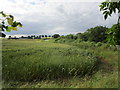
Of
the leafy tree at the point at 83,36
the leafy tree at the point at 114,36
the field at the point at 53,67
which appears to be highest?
the leafy tree at the point at 83,36

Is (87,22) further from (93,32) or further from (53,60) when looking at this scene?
(53,60)

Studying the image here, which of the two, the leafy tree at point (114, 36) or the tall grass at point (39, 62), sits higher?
the leafy tree at point (114, 36)

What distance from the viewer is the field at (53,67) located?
1328 millimetres

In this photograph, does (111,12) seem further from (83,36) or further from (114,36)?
(83,36)

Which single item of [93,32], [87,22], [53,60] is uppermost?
[87,22]

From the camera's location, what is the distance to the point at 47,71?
1.44 m

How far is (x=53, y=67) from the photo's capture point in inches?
59.5

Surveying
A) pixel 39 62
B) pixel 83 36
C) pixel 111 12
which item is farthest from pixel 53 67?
pixel 111 12

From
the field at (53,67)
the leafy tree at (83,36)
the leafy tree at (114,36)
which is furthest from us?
the leafy tree at (83,36)

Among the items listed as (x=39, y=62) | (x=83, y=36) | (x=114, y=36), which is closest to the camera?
(x=114, y=36)

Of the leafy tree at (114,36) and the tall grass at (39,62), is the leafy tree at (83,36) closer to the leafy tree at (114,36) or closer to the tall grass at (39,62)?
the tall grass at (39,62)

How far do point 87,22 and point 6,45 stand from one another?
1287mm

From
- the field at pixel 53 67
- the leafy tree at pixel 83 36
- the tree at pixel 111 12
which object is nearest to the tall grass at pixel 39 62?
the field at pixel 53 67

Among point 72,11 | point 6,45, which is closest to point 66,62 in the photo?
point 72,11
